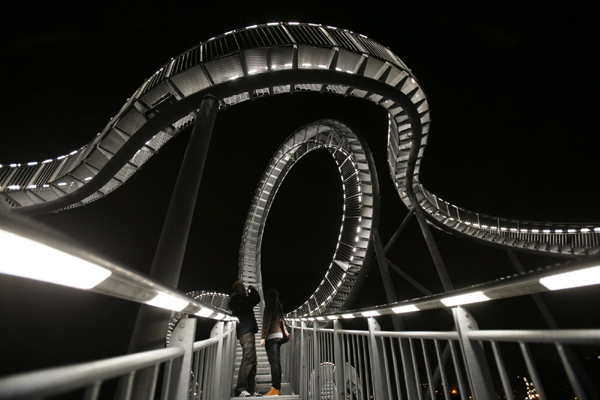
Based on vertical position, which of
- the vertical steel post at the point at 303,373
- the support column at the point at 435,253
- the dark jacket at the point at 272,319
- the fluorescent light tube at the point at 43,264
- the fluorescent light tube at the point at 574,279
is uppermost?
the support column at the point at 435,253

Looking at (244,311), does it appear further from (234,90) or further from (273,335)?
(234,90)

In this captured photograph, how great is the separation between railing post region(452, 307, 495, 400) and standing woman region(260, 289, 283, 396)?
13.2 ft

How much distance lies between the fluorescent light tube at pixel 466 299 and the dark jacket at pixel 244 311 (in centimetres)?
412

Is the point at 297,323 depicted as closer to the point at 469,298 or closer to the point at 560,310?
the point at 469,298

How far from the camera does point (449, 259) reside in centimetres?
2789

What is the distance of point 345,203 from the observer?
14.0m

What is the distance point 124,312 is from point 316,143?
1771cm

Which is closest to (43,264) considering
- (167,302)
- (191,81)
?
(167,302)

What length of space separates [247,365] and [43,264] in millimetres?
5043

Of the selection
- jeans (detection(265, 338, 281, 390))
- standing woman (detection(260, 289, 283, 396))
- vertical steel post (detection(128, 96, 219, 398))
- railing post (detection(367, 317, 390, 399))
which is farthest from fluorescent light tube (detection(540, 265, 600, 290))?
jeans (detection(265, 338, 281, 390))

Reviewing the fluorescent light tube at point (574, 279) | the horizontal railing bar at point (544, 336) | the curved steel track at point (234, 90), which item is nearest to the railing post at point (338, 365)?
the horizontal railing bar at point (544, 336)

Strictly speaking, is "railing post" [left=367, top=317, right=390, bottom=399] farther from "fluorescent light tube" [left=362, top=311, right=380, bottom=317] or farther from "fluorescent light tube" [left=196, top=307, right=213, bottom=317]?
"fluorescent light tube" [left=196, top=307, right=213, bottom=317]

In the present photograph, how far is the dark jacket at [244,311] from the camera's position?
207 inches

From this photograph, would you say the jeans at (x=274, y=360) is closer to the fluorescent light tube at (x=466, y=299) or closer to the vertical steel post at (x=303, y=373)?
the vertical steel post at (x=303, y=373)
